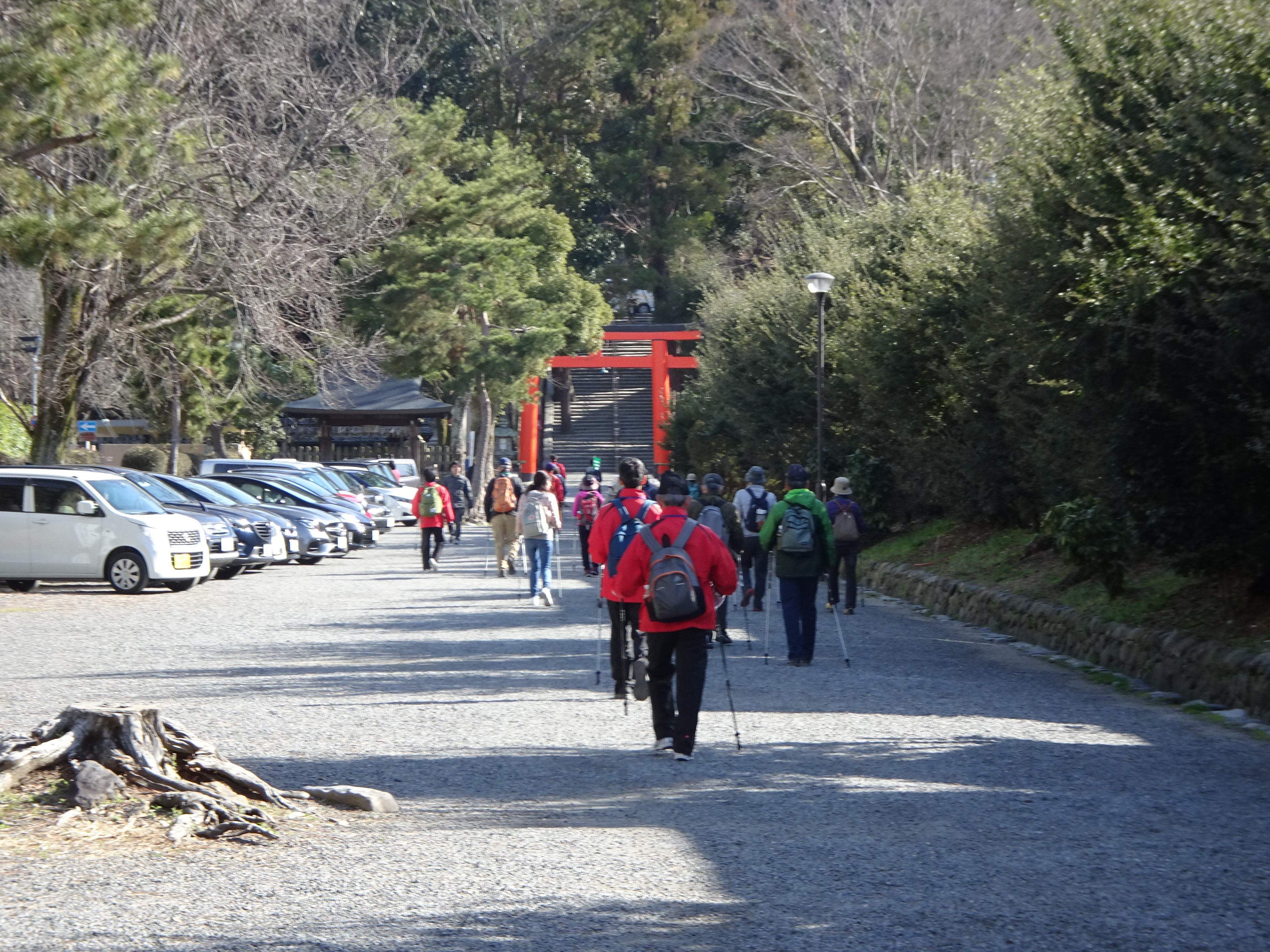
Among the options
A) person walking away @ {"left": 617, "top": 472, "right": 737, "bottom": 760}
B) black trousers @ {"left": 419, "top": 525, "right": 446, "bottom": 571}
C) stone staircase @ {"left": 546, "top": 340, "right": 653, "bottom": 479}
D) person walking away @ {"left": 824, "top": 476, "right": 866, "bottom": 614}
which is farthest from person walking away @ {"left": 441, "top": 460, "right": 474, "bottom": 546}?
person walking away @ {"left": 617, "top": 472, "right": 737, "bottom": 760}

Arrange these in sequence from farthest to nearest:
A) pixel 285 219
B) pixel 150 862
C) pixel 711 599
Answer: pixel 285 219 → pixel 711 599 → pixel 150 862

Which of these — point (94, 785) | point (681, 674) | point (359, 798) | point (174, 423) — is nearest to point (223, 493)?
point (174, 423)

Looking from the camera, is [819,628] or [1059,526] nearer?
[1059,526]

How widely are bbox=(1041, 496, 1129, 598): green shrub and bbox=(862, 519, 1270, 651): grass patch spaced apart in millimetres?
300

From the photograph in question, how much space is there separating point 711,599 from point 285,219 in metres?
18.6

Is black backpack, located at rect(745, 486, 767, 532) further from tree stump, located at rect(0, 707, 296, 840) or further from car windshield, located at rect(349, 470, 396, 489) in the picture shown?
car windshield, located at rect(349, 470, 396, 489)

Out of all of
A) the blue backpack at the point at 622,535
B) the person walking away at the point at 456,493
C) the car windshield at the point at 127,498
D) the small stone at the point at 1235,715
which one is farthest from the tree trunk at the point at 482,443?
the small stone at the point at 1235,715

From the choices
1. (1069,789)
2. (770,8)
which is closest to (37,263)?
(1069,789)

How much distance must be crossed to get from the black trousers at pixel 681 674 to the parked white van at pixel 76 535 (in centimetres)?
1307

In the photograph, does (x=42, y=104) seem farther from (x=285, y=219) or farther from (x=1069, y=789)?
(x=1069, y=789)

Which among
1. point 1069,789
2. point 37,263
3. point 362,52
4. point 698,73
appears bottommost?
point 1069,789

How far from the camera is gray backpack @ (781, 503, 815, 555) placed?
13.1 m

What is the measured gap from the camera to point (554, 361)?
53.8m

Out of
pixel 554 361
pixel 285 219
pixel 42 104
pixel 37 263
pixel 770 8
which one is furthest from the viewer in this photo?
pixel 554 361
